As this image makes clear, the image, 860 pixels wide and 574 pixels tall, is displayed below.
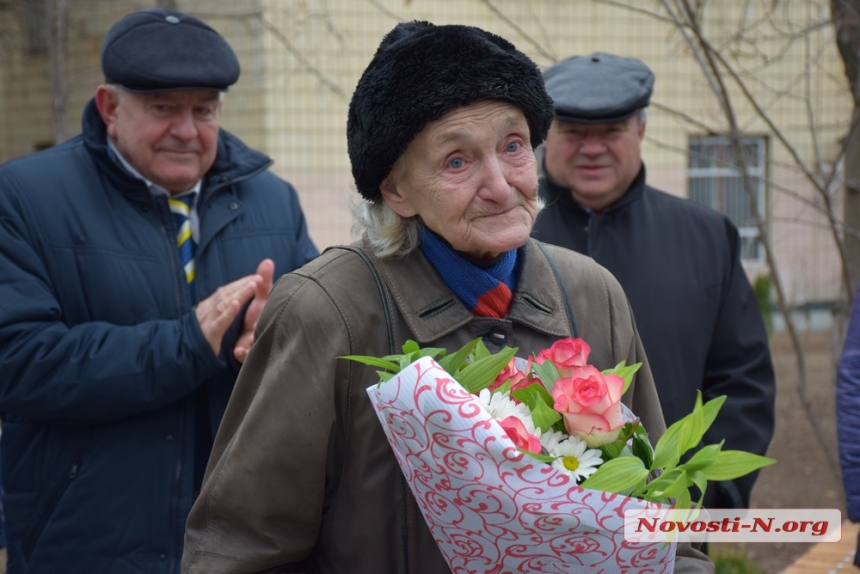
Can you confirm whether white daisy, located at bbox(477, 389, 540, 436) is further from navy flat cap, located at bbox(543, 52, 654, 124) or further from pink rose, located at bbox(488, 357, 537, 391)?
navy flat cap, located at bbox(543, 52, 654, 124)

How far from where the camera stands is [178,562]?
9.86 ft

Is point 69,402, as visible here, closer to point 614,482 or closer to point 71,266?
point 71,266

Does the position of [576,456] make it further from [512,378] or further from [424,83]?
[424,83]

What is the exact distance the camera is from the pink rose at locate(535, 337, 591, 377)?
1.82 meters

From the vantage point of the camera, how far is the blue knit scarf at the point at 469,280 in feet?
7.20

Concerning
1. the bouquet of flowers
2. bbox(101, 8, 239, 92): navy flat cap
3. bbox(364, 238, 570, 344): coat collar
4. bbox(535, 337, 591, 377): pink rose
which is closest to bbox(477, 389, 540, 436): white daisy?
the bouquet of flowers

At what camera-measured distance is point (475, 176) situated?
2.16 meters

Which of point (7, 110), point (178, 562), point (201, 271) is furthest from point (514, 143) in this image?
point (7, 110)

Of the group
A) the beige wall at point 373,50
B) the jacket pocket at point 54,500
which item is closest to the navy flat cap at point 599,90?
the jacket pocket at point 54,500

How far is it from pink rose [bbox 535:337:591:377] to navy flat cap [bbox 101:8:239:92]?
1.78 m

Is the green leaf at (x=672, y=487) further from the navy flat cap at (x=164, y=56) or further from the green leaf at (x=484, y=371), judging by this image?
the navy flat cap at (x=164, y=56)

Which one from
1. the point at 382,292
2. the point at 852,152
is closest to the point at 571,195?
the point at 382,292

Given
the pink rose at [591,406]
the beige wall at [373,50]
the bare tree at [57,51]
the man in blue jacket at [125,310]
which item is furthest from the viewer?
the beige wall at [373,50]

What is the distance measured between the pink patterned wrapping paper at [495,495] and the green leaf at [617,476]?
2 centimetres
